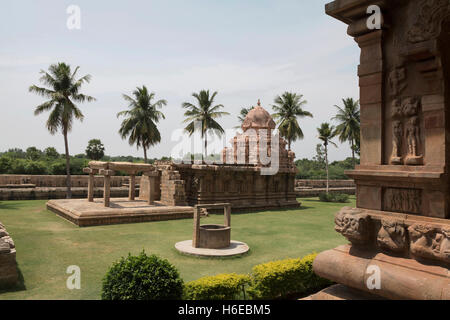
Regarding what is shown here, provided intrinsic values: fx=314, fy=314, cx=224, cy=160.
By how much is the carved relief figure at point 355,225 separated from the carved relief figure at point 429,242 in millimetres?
565

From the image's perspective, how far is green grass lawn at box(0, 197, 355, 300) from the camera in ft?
22.7

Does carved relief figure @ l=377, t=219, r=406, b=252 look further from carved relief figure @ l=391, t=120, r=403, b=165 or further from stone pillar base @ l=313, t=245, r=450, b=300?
carved relief figure @ l=391, t=120, r=403, b=165

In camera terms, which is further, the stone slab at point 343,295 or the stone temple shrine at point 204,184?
the stone temple shrine at point 204,184

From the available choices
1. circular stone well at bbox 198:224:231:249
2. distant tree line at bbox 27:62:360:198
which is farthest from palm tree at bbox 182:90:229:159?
circular stone well at bbox 198:224:231:249

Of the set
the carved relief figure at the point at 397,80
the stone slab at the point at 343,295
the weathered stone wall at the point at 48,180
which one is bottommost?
the stone slab at the point at 343,295

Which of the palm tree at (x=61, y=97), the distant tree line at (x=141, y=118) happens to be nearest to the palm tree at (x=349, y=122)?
the distant tree line at (x=141, y=118)

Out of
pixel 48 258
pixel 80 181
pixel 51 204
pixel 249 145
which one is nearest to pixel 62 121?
pixel 80 181

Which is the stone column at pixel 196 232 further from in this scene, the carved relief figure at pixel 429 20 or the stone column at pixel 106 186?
the stone column at pixel 106 186

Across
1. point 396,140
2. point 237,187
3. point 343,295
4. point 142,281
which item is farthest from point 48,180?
point 396,140

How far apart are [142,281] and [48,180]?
74.6 ft

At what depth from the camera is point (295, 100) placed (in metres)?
33.2

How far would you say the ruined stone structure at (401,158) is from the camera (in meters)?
3.83
